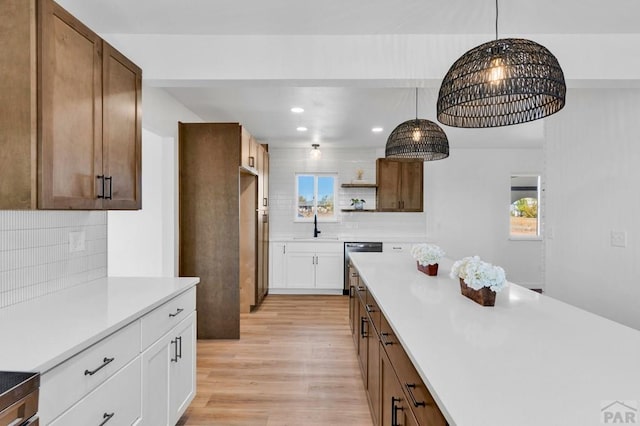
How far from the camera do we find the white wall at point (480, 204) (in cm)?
602

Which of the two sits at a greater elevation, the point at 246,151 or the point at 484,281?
the point at 246,151

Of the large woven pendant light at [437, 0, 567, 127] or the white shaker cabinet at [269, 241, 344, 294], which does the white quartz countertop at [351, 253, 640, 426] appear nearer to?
the large woven pendant light at [437, 0, 567, 127]

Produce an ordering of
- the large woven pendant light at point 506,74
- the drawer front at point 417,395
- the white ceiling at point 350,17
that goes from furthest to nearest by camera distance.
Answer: the white ceiling at point 350,17 → the large woven pendant light at point 506,74 → the drawer front at point 417,395

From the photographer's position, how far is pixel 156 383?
5.82 feet

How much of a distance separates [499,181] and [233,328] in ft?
16.4

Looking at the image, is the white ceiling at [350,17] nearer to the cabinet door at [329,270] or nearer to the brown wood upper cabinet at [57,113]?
the brown wood upper cabinet at [57,113]

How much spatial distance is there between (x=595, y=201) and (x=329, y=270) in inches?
141

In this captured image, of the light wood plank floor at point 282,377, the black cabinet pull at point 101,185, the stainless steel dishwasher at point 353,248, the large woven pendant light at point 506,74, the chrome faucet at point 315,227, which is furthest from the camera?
the chrome faucet at point 315,227

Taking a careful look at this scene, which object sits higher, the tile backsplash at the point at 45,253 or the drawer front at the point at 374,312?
the tile backsplash at the point at 45,253

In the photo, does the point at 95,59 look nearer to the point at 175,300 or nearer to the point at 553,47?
the point at 175,300

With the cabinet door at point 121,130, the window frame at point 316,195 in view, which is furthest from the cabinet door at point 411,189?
the cabinet door at point 121,130

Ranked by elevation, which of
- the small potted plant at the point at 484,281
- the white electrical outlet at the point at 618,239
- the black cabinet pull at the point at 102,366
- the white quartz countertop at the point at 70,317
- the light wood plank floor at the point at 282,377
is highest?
the white electrical outlet at the point at 618,239

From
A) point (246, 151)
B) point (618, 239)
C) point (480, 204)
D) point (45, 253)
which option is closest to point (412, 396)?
point (45, 253)

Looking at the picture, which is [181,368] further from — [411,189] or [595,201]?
[411,189]
